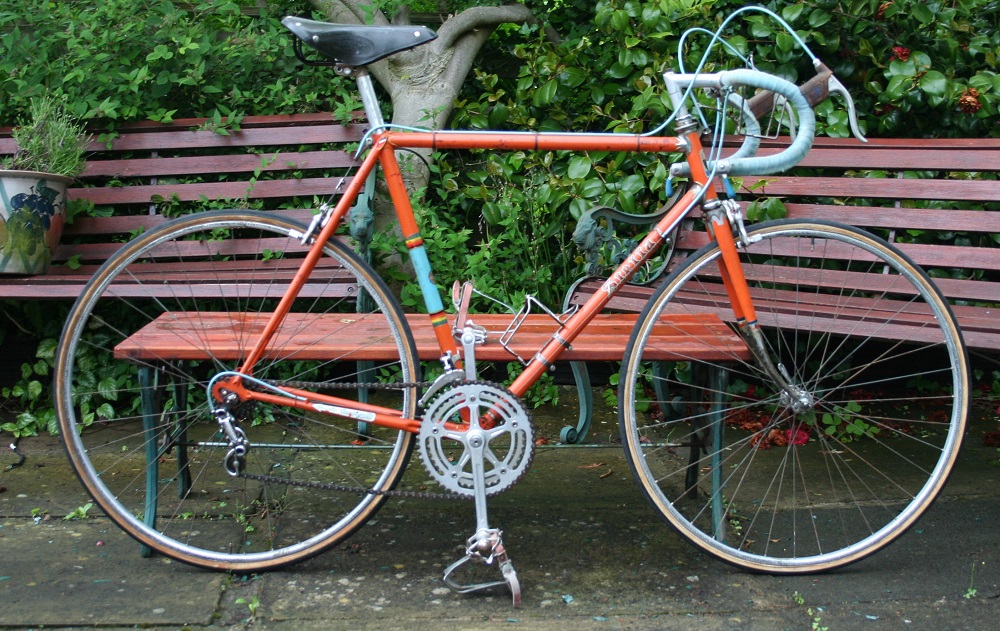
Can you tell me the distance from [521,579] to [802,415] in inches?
52.2

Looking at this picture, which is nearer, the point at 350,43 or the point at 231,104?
the point at 350,43

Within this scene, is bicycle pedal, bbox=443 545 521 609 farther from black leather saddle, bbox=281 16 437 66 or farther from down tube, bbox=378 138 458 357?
black leather saddle, bbox=281 16 437 66

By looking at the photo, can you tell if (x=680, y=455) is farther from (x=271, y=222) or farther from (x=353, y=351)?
(x=271, y=222)

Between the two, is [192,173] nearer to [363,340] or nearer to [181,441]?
[181,441]

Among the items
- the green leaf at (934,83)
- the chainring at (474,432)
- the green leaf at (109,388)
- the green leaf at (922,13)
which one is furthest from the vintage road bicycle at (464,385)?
the green leaf at (922,13)

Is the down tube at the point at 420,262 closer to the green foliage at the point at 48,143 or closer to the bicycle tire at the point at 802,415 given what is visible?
the bicycle tire at the point at 802,415

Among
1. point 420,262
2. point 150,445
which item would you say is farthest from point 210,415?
point 420,262

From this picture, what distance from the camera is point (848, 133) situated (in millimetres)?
3967

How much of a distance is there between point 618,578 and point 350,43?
169 cm

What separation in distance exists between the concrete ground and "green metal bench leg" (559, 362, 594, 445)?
11.3 inches

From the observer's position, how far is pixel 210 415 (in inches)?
125

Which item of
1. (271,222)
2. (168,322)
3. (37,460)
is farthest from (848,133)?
(37,460)

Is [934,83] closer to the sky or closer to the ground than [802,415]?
closer to the sky

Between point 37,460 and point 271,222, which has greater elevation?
point 271,222
